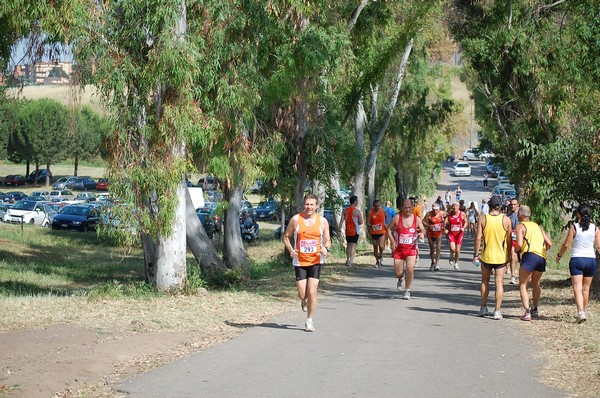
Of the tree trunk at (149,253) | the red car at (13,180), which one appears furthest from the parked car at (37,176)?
the tree trunk at (149,253)

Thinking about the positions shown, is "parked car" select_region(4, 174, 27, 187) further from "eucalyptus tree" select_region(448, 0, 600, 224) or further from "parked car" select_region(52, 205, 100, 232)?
"eucalyptus tree" select_region(448, 0, 600, 224)

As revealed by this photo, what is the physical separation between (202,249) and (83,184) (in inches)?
2699

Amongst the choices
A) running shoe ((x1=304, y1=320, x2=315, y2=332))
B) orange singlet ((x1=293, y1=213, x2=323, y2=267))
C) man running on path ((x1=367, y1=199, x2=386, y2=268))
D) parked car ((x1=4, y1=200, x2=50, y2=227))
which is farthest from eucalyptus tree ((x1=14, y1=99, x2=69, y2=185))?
running shoe ((x1=304, y1=320, x2=315, y2=332))

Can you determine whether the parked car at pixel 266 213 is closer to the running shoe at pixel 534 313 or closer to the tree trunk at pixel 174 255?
the tree trunk at pixel 174 255

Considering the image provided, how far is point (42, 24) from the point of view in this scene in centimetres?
1569

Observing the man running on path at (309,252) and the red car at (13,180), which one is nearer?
the man running on path at (309,252)

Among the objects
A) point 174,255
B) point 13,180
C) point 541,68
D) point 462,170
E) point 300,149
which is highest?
point 541,68

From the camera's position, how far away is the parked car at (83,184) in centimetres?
8506

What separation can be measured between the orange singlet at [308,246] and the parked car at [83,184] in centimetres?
7503

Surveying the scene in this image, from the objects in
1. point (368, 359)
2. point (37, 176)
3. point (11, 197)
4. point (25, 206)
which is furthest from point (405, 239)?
point (37, 176)

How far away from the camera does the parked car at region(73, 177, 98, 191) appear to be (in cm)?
8506

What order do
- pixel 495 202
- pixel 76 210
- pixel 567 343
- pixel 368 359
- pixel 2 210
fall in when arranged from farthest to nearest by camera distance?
pixel 2 210 → pixel 76 210 → pixel 495 202 → pixel 567 343 → pixel 368 359

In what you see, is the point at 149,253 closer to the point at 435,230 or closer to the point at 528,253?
the point at 528,253

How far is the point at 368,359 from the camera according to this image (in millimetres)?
10625
